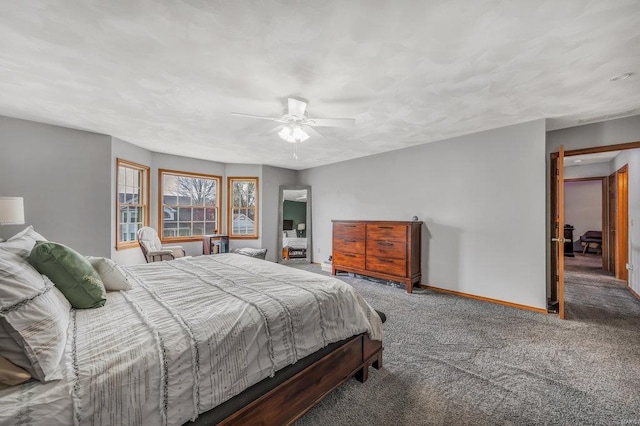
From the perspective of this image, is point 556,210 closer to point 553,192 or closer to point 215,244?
point 553,192

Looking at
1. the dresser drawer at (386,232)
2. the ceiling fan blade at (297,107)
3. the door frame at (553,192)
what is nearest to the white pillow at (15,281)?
the ceiling fan blade at (297,107)

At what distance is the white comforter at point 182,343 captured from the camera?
2.84ft

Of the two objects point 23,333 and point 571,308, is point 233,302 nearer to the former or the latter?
point 23,333

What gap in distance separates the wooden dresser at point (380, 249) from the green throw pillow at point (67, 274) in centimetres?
371

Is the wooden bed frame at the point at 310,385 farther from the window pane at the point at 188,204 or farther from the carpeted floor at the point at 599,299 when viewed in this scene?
the window pane at the point at 188,204

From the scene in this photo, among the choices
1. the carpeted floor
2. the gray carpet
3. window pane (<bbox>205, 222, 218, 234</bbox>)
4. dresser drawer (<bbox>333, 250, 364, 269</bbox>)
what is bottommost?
the gray carpet

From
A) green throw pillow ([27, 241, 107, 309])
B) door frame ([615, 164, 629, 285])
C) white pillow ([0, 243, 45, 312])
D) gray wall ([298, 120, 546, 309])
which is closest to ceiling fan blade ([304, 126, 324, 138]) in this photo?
gray wall ([298, 120, 546, 309])

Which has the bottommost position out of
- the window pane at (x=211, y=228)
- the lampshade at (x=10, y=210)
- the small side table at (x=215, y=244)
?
the small side table at (x=215, y=244)

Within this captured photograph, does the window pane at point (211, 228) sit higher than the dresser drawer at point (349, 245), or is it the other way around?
the window pane at point (211, 228)

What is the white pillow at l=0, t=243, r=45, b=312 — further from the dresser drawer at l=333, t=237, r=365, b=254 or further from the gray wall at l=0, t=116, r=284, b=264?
the dresser drawer at l=333, t=237, r=365, b=254

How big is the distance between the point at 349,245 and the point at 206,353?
386 cm

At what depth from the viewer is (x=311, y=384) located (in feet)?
Result: 5.12

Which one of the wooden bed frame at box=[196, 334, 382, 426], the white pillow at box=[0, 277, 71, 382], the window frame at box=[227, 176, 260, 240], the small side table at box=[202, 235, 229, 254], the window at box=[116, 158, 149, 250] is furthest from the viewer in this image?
the window frame at box=[227, 176, 260, 240]

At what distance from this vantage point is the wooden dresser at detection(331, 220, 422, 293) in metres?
4.07
